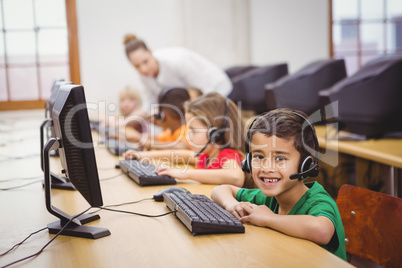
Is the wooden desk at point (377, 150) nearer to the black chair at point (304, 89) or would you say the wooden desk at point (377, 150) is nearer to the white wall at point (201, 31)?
the black chair at point (304, 89)

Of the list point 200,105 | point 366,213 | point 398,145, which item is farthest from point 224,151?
point 398,145

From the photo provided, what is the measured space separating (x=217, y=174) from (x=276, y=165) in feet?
1.73

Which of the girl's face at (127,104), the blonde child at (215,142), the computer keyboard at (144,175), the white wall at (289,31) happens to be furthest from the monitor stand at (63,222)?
the white wall at (289,31)

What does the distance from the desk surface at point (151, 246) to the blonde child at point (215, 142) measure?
1.12 ft

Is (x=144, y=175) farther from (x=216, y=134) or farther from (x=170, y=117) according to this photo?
(x=170, y=117)

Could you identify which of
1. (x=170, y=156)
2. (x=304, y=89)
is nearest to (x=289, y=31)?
(x=304, y=89)

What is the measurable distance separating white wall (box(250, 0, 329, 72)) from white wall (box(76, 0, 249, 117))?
0.15m

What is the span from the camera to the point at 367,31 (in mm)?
5781

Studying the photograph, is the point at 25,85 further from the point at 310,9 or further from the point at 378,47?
the point at 378,47

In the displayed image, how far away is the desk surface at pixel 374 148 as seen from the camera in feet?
7.66

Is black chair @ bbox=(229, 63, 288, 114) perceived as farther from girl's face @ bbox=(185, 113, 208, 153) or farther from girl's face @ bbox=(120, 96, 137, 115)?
girl's face @ bbox=(185, 113, 208, 153)

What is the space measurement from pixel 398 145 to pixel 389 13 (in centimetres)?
366

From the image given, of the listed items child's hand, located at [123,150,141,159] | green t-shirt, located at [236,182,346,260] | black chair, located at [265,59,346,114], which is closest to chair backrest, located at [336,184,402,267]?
green t-shirt, located at [236,182,346,260]

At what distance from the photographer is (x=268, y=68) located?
165 inches
